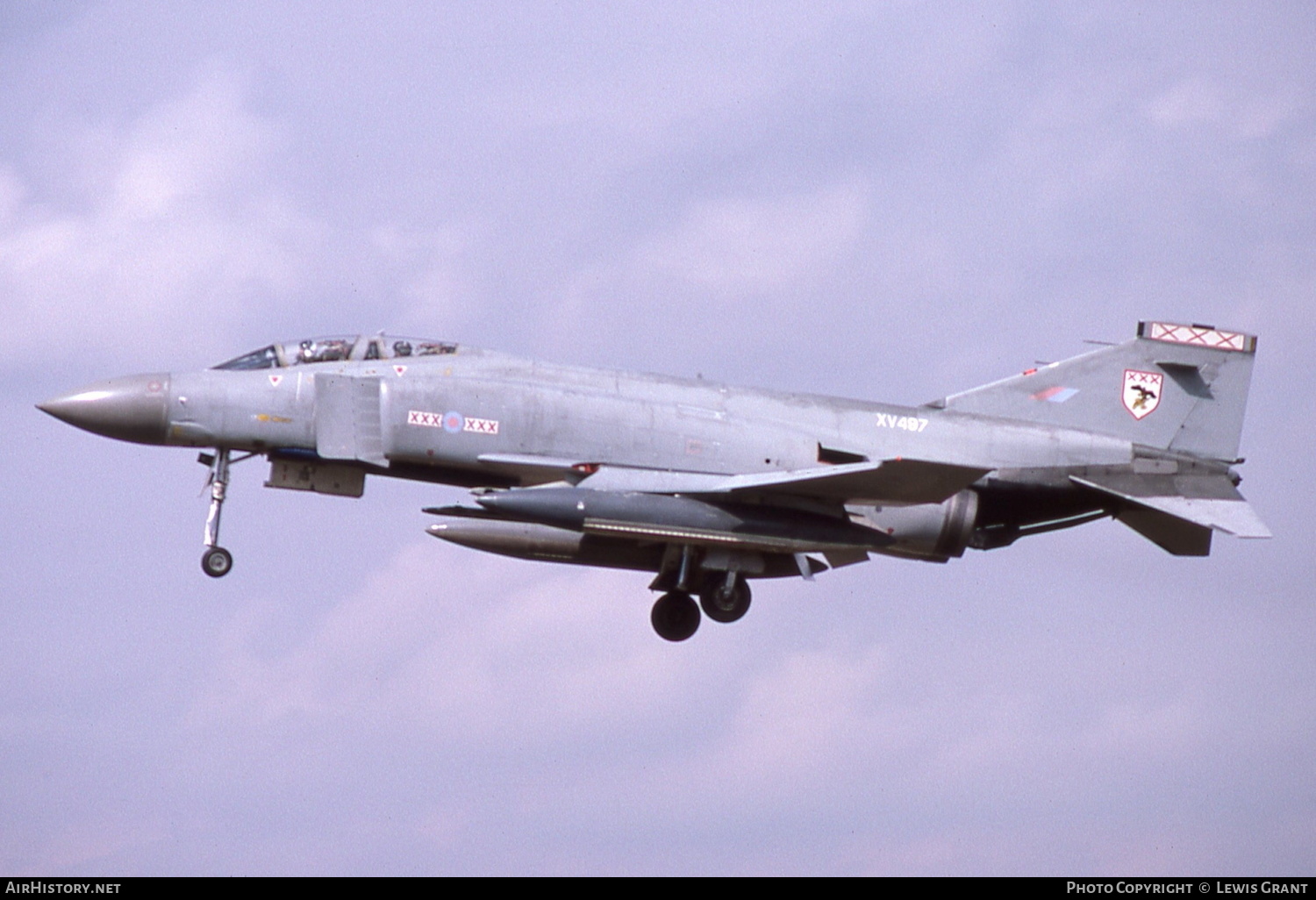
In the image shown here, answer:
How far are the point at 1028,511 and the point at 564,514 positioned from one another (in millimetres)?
7072

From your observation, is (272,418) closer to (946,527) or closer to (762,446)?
(762,446)

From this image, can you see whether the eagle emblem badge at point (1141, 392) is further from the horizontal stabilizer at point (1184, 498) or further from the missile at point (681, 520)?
the missile at point (681, 520)

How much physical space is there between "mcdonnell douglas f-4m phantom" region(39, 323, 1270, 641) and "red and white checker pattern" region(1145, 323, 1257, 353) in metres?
0.09

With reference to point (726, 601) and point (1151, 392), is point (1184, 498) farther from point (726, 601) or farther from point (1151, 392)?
point (726, 601)

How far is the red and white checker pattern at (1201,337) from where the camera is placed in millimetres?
26609

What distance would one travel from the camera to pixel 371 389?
22906 mm

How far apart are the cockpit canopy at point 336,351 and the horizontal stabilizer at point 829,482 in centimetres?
275

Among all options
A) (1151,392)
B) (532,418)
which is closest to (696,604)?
(532,418)

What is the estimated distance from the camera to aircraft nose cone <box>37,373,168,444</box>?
2250 centimetres

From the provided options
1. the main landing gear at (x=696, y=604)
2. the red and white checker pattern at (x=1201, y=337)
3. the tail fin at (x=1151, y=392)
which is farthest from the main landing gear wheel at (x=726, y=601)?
the red and white checker pattern at (x=1201, y=337)

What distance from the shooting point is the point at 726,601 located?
964 inches

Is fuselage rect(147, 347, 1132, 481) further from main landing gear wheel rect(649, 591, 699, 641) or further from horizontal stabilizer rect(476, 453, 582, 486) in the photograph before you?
main landing gear wheel rect(649, 591, 699, 641)

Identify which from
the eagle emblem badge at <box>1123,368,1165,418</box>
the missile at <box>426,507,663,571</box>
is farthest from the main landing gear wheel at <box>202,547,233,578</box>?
the eagle emblem badge at <box>1123,368,1165,418</box>

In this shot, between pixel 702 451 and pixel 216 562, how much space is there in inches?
237
